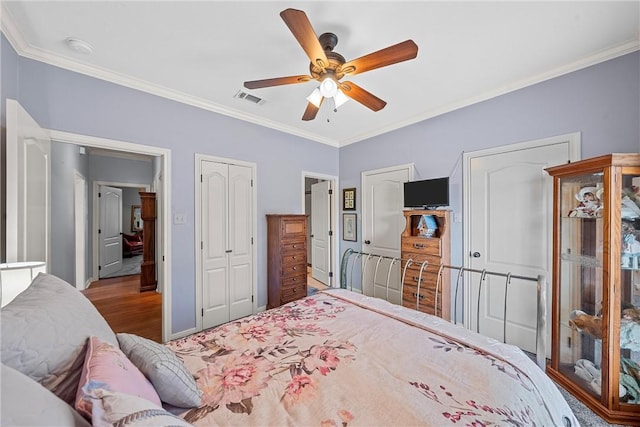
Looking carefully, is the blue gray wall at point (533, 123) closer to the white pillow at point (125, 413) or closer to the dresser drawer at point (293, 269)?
the dresser drawer at point (293, 269)

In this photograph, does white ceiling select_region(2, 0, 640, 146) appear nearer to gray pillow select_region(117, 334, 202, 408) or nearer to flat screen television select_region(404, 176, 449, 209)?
flat screen television select_region(404, 176, 449, 209)

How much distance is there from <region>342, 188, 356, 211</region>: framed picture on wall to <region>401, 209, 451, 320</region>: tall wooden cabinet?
123 centimetres

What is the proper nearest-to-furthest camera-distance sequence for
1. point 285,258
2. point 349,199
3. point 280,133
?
point 285,258 → point 280,133 → point 349,199

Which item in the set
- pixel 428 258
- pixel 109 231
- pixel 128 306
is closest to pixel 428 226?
pixel 428 258

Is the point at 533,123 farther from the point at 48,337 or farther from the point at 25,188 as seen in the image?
the point at 25,188

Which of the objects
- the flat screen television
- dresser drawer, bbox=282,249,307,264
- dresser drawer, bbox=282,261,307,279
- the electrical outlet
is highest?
the flat screen television

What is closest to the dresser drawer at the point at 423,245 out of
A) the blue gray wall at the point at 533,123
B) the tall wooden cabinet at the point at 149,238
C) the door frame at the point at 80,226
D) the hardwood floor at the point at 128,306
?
the blue gray wall at the point at 533,123

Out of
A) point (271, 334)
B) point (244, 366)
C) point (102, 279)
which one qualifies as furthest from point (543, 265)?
point (102, 279)

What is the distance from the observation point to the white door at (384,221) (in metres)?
3.54

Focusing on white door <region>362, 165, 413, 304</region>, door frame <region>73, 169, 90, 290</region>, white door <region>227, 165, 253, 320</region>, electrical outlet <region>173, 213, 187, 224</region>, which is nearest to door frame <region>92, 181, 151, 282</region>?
door frame <region>73, 169, 90, 290</region>

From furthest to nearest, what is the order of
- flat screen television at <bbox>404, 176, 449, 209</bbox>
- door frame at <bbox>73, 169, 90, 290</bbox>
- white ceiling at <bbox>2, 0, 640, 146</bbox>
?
1. door frame at <bbox>73, 169, 90, 290</bbox>
2. flat screen television at <bbox>404, 176, 449, 209</bbox>
3. white ceiling at <bbox>2, 0, 640, 146</bbox>

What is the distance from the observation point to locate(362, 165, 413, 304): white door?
354cm

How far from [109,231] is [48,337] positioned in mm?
6115

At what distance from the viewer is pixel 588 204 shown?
1.92 metres
